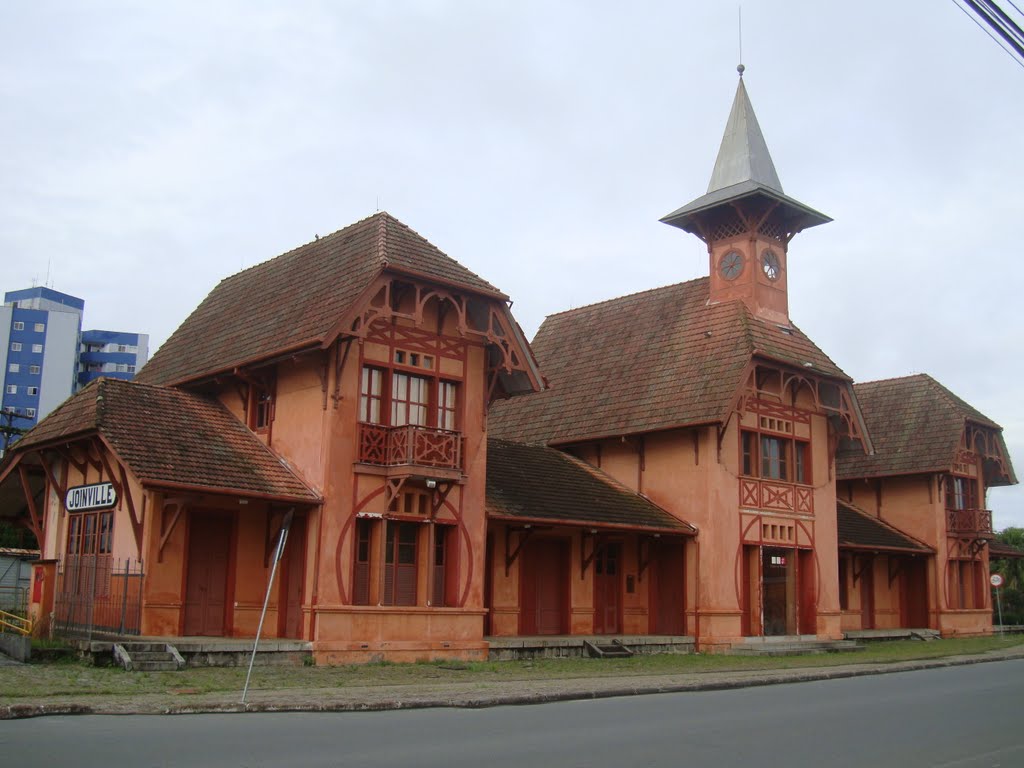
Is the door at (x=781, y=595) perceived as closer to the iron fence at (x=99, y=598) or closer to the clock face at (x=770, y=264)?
the clock face at (x=770, y=264)

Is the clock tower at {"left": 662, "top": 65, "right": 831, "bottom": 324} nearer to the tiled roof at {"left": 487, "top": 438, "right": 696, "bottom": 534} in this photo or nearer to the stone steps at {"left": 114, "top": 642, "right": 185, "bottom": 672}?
the tiled roof at {"left": 487, "top": 438, "right": 696, "bottom": 534}

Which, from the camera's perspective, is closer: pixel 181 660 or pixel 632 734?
pixel 632 734

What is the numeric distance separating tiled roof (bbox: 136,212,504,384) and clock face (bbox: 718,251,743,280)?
36.2ft

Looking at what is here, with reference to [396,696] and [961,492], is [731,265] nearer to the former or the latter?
[961,492]

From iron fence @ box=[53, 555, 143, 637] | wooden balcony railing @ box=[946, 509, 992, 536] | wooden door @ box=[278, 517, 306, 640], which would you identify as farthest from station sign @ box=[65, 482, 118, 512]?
wooden balcony railing @ box=[946, 509, 992, 536]

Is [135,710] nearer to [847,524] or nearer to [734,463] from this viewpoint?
[734,463]

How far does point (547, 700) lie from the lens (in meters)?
16.1

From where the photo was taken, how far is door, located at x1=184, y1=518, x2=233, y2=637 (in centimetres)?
2211

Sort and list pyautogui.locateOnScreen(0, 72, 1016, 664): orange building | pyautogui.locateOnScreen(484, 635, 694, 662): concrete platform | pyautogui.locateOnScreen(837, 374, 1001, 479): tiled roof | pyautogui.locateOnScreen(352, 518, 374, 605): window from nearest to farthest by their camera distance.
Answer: pyautogui.locateOnScreen(0, 72, 1016, 664): orange building
pyautogui.locateOnScreen(352, 518, 374, 605): window
pyautogui.locateOnScreen(484, 635, 694, 662): concrete platform
pyautogui.locateOnScreen(837, 374, 1001, 479): tiled roof

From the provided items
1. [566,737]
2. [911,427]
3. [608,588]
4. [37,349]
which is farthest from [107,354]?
[566,737]

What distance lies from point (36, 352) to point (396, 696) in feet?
300

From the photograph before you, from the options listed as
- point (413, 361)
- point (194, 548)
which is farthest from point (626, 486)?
point (194, 548)

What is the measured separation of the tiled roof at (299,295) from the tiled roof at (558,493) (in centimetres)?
538

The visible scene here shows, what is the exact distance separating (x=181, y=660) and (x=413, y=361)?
804 cm
